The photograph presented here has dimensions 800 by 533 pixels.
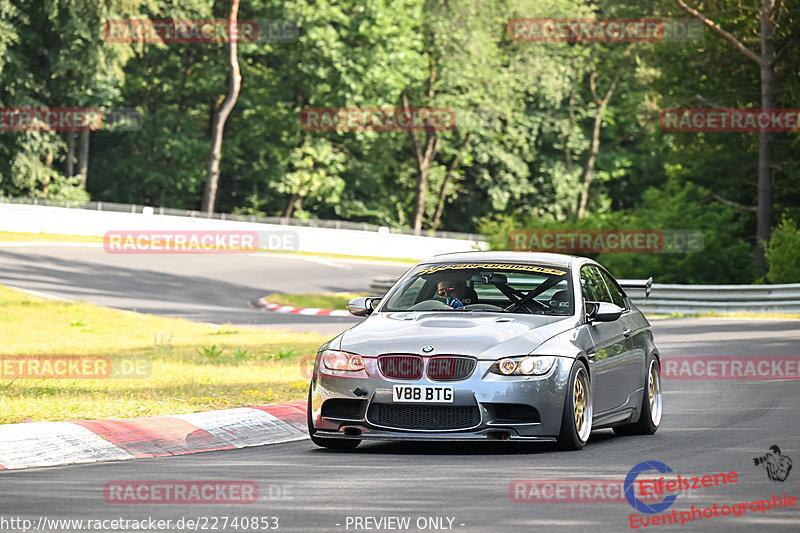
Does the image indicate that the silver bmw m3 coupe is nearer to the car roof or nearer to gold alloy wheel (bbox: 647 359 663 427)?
the car roof

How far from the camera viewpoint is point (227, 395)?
41.3 ft

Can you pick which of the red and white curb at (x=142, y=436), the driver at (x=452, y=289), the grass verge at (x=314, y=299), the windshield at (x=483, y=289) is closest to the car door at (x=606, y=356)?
the windshield at (x=483, y=289)

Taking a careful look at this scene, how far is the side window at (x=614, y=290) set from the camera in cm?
1159

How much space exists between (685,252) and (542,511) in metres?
28.5

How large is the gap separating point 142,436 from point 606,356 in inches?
147

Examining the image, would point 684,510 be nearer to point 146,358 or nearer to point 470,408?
point 470,408

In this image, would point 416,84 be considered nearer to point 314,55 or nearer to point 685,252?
point 314,55

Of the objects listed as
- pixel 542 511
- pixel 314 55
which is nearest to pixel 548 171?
pixel 314 55

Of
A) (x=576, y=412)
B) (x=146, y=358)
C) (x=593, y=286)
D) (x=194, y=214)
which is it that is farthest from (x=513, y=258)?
(x=194, y=214)

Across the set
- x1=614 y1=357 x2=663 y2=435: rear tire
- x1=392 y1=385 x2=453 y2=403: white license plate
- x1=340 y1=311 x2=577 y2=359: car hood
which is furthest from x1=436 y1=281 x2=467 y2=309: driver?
x1=614 y1=357 x2=663 y2=435: rear tire

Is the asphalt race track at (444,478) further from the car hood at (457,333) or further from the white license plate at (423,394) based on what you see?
A: the car hood at (457,333)

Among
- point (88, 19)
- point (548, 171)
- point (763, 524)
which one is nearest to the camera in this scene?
point (763, 524)

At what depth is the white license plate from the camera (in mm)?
9000

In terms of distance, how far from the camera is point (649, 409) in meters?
11.1
